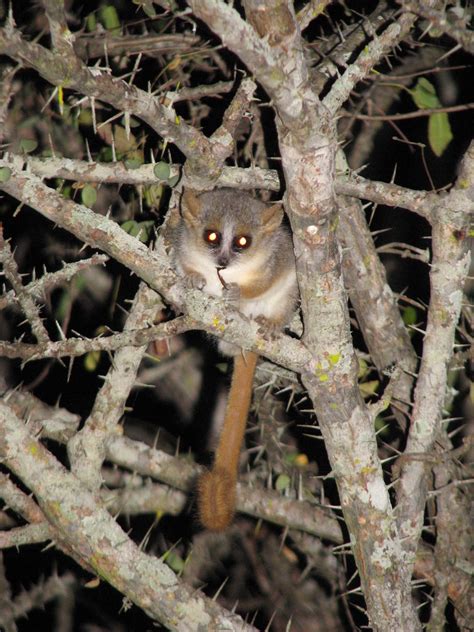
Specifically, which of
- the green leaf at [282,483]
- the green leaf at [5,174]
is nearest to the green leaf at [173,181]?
the green leaf at [5,174]

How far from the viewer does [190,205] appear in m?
3.93

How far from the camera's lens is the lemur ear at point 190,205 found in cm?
389

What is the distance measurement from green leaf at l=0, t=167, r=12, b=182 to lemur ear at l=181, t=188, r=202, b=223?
0.99 metres

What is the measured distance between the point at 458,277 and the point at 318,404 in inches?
36.1

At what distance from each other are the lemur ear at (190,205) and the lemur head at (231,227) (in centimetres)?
9

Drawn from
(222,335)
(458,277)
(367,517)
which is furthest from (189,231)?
(367,517)

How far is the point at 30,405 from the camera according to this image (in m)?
4.68

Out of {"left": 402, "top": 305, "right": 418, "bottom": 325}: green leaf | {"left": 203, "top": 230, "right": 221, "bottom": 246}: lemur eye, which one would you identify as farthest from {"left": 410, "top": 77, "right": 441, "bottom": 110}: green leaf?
{"left": 203, "top": 230, "right": 221, "bottom": 246}: lemur eye

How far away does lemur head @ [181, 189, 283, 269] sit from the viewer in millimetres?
4152

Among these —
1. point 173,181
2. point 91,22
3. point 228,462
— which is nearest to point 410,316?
point 228,462

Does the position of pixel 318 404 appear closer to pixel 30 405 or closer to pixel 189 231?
pixel 189 231

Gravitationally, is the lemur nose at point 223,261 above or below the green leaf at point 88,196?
below

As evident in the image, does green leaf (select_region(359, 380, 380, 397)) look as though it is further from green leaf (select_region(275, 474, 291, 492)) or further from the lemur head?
the lemur head

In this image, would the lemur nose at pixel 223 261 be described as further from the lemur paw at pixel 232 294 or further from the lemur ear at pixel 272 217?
the lemur ear at pixel 272 217
